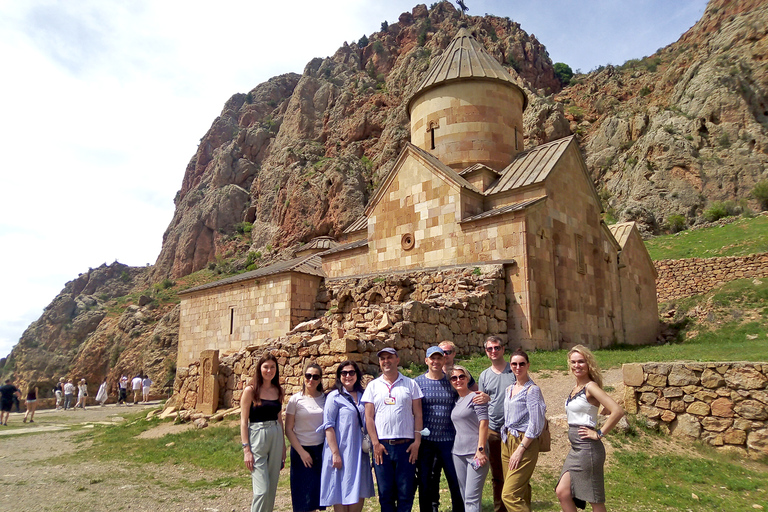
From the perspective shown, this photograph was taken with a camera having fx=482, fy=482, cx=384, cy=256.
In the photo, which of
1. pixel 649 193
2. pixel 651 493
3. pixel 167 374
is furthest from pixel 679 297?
pixel 167 374

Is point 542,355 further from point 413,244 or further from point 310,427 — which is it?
point 310,427

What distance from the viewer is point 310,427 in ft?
12.9

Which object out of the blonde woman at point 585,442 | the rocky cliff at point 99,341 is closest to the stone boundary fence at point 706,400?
the blonde woman at point 585,442

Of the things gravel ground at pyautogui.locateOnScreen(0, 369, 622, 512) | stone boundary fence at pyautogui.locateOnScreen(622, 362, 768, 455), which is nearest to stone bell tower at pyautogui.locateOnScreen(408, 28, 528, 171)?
gravel ground at pyautogui.locateOnScreen(0, 369, 622, 512)

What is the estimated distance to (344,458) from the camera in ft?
12.4

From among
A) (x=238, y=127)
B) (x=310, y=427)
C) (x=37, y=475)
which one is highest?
(x=238, y=127)

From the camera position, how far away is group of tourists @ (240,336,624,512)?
11.6 ft

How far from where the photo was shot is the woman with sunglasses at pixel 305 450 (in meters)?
3.88

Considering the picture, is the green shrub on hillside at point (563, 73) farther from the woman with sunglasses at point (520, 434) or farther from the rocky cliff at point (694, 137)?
the woman with sunglasses at point (520, 434)

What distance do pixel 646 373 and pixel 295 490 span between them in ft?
15.5

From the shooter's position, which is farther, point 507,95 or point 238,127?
point 238,127

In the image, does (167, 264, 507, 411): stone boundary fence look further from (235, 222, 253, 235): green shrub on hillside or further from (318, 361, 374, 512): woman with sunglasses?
(235, 222, 253, 235): green shrub on hillside

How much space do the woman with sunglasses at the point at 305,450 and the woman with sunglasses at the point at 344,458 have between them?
12 centimetres

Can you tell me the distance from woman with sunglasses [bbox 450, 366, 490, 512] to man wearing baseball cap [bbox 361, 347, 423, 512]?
1.00 feet
